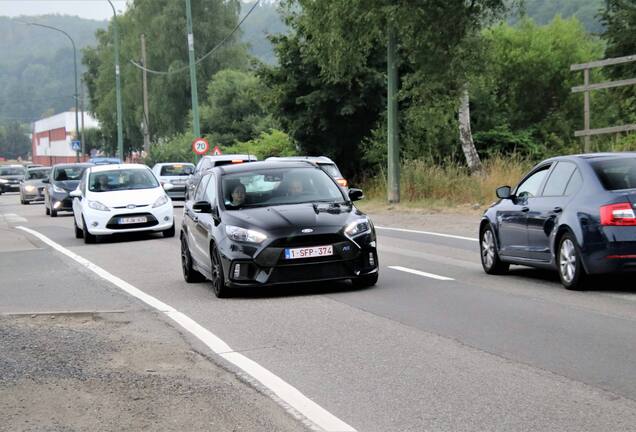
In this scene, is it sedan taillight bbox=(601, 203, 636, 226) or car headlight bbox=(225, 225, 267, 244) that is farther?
car headlight bbox=(225, 225, 267, 244)

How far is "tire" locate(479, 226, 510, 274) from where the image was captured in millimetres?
14227

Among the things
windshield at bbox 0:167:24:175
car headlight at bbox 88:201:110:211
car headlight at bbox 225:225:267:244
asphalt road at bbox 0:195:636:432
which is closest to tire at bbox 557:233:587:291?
asphalt road at bbox 0:195:636:432

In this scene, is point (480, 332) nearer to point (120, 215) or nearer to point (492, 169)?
point (120, 215)

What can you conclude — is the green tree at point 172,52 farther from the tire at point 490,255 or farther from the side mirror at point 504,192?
the side mirror at point 504,192

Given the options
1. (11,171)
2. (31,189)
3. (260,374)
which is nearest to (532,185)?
(260,374)

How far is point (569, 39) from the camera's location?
5547 centimetres

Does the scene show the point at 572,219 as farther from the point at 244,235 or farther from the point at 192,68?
the point at 192,68

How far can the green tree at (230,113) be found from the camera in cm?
7444

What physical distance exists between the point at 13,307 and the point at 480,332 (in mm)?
5682

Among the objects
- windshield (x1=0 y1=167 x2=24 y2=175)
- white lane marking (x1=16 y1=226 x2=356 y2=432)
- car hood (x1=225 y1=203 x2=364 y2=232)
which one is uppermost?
car hood (x1=225 y1=203 x2=364 y2=232)

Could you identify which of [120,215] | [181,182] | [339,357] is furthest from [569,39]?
[339,357]

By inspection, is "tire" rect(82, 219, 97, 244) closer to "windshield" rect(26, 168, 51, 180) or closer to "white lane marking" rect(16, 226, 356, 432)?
"white lane marking" rect(16, 226, 356, 432)

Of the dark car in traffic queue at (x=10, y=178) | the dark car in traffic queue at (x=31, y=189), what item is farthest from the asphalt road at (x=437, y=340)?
the dark car in traffic queue at (x=10, y=178)

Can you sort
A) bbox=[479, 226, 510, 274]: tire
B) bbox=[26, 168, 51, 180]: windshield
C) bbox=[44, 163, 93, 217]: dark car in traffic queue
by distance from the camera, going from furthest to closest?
bbox=[26, 168, 51, 180]: windshield
bbox=[44, 163, 93, 217]: dark car in traffic queue
bbox=[479, 226, 510, 274]: tire
